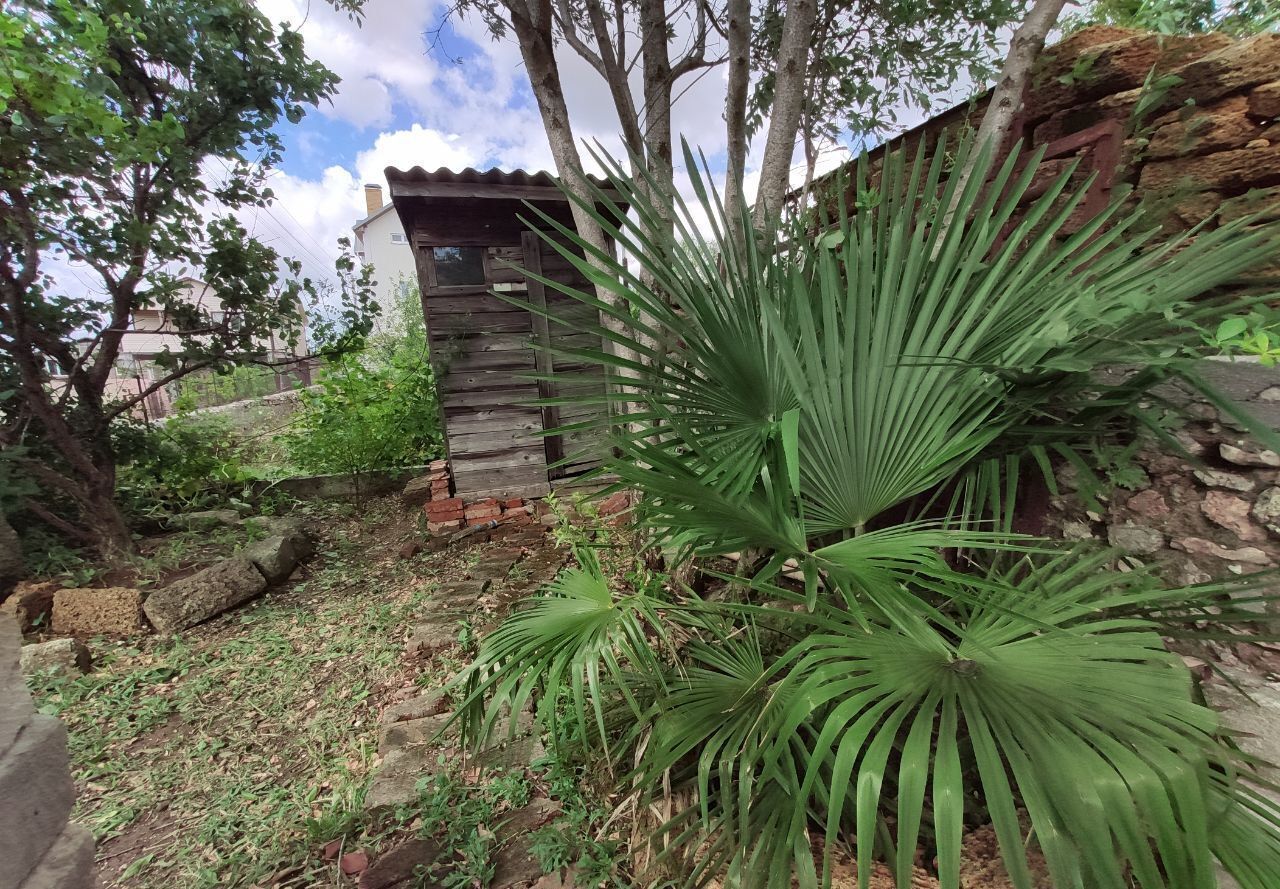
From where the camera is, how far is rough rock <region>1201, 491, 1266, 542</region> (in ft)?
4.54

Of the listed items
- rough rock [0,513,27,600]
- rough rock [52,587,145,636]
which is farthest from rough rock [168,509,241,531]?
rough rock [52,587,145,636]

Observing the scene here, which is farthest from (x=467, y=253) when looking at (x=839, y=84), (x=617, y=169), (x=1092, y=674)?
(x=1092, y=674)

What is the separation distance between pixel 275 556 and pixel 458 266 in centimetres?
249

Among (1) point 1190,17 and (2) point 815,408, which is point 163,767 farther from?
(1) point 1190,17

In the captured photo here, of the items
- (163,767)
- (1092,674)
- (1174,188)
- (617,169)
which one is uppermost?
(617,169)

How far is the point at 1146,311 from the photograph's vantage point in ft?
3.01

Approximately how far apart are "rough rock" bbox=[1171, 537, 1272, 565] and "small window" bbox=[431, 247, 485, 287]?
4238mm

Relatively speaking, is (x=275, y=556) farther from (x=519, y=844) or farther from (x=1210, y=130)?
(x=1210, y=130)

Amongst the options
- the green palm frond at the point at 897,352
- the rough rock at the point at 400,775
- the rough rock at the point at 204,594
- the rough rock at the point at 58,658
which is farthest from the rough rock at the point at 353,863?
the rough rock at the point at 204,594

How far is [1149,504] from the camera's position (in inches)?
61.5

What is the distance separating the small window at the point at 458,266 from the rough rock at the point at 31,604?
2988 mm

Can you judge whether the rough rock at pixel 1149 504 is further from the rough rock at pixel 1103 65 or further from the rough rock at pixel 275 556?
the rough rock at pixel 275 556

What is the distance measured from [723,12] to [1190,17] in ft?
7.61

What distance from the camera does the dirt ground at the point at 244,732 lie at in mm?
1587
